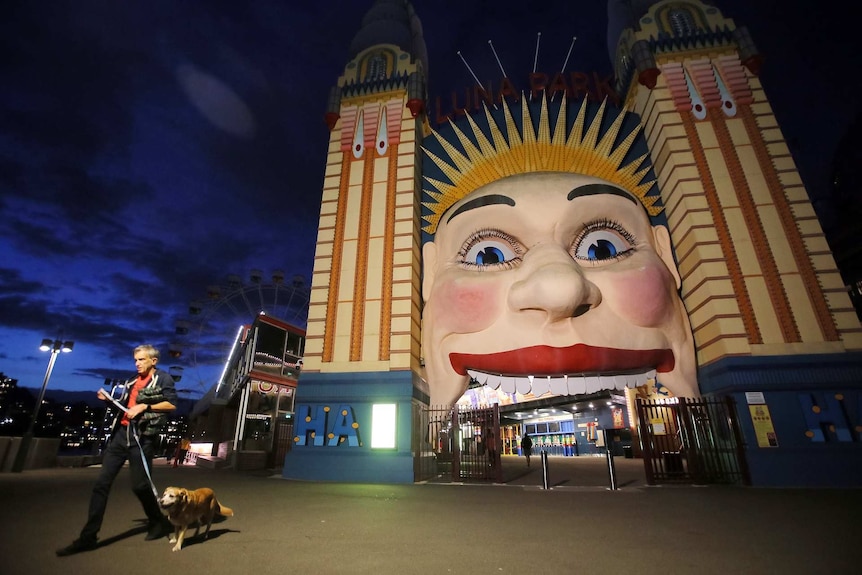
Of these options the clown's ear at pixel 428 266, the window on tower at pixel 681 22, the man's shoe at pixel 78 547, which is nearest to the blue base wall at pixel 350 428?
the clown's ear at pixel 428 266

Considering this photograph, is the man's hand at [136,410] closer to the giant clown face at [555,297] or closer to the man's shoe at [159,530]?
the man's shoe at [159,530]

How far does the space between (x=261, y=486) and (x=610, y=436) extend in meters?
21.5

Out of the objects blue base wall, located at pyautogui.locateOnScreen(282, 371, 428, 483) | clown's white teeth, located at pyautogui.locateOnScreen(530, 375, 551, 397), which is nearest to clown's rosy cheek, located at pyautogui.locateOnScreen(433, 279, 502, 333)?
blue base wall, located at pyautogui.locateOnScreen(282, 371, 428, 483)

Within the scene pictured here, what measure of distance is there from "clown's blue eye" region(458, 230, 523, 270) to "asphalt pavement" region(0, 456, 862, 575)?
4.65 metres

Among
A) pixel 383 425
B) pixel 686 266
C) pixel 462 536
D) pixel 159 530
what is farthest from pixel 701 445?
pixel 159 530

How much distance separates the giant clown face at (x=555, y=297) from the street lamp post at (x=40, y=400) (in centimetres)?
1058

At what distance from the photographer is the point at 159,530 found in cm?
348

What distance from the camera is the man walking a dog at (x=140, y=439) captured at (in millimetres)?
3183

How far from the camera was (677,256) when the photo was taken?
985cm

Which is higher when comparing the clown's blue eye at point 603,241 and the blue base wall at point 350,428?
the clown's blue eye at point 603,241

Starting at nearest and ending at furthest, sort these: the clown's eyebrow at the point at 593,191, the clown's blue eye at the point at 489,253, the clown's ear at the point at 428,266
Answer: the clown's eyebrow at the point at 593,191 < the clown's blue eye at the point at 489,253 < the clown's ear at the point at 428,266

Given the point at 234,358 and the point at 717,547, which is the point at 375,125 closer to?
the point at 717,547

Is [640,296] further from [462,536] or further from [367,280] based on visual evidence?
[462,536]

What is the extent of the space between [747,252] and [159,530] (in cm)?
1120
